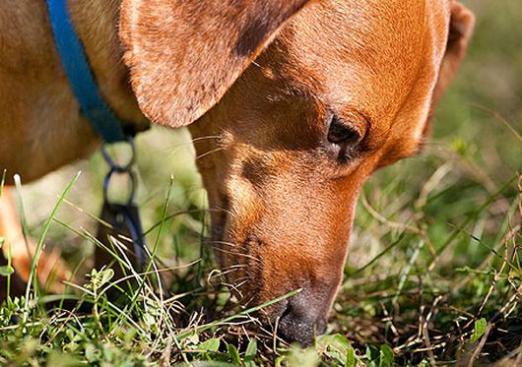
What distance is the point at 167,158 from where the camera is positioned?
4.10 metres

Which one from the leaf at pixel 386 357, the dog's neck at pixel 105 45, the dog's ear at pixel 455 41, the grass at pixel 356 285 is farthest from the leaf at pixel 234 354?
the dog's ear at pixel 455 41

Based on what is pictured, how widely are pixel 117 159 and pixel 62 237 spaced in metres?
0.58

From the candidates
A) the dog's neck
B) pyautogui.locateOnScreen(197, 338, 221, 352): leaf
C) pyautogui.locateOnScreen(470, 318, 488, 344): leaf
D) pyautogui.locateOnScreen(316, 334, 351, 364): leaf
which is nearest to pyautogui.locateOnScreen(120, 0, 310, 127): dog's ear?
the dog's neck

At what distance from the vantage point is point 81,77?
2562 mm

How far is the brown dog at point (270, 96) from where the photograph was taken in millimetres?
2172

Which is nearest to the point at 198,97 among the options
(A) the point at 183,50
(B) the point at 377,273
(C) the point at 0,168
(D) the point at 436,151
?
(A) the point at 183,50

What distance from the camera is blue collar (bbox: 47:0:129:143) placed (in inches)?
97.2

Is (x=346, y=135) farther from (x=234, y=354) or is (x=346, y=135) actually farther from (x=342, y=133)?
(x=234, y=354)

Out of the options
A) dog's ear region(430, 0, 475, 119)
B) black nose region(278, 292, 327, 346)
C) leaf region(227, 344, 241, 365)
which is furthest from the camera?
dog's ear region(430, 0, 475, 119)

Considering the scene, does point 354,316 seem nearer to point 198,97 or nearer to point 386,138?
point 386,138

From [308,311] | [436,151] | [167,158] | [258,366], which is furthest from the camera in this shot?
[167,158]

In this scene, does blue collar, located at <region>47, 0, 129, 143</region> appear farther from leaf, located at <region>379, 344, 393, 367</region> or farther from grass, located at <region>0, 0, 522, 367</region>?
leaf, located at <region>379, 344, 393, 367</region>

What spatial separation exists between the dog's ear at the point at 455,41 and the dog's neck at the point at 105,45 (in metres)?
1.02

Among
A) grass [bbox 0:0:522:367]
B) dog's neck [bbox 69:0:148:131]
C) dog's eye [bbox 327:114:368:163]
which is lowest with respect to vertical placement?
grass [bbox 0:0:522:367]
